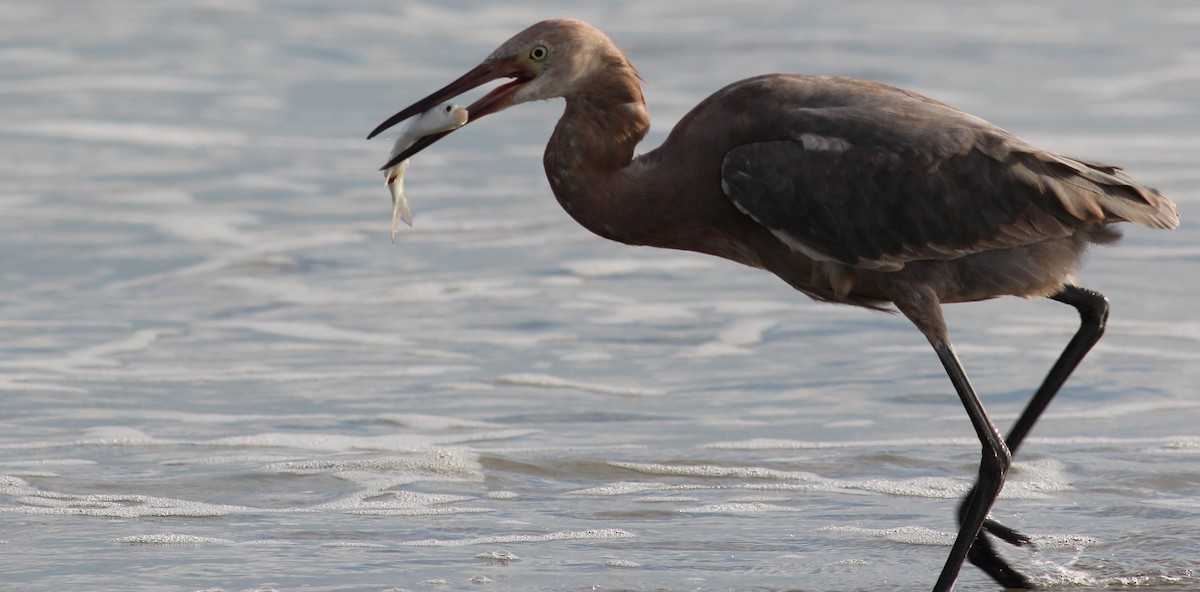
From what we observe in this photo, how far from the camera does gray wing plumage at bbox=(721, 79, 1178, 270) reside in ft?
19.2

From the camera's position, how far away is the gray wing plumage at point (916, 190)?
586 cm

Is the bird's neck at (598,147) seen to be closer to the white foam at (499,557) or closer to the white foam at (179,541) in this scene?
the white foam at (499,557)

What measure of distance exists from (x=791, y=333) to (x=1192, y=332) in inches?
74.2

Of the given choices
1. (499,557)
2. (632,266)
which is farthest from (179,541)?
(632,266)

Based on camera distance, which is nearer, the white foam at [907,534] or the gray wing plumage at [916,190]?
the gray wing plumage at [916,190]

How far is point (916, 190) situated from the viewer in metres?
5.95

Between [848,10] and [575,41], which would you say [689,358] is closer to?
[575,41]

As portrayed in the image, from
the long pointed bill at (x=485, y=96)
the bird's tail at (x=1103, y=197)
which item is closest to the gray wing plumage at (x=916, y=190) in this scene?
the bird's tail at (x=1103, y=197)

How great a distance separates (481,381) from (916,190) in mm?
2820

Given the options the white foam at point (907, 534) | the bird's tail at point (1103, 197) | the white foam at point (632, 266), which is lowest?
the white foam at point (907, 534)

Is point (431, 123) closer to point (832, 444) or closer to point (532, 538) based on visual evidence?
point (532, 538)

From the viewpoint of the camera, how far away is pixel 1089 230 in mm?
6047

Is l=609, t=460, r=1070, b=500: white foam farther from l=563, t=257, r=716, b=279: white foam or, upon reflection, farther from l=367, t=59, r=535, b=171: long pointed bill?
l=563, t=257, r=716, b=279: white foam

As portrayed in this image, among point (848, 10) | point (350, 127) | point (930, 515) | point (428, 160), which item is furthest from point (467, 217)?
point (848, 10)
